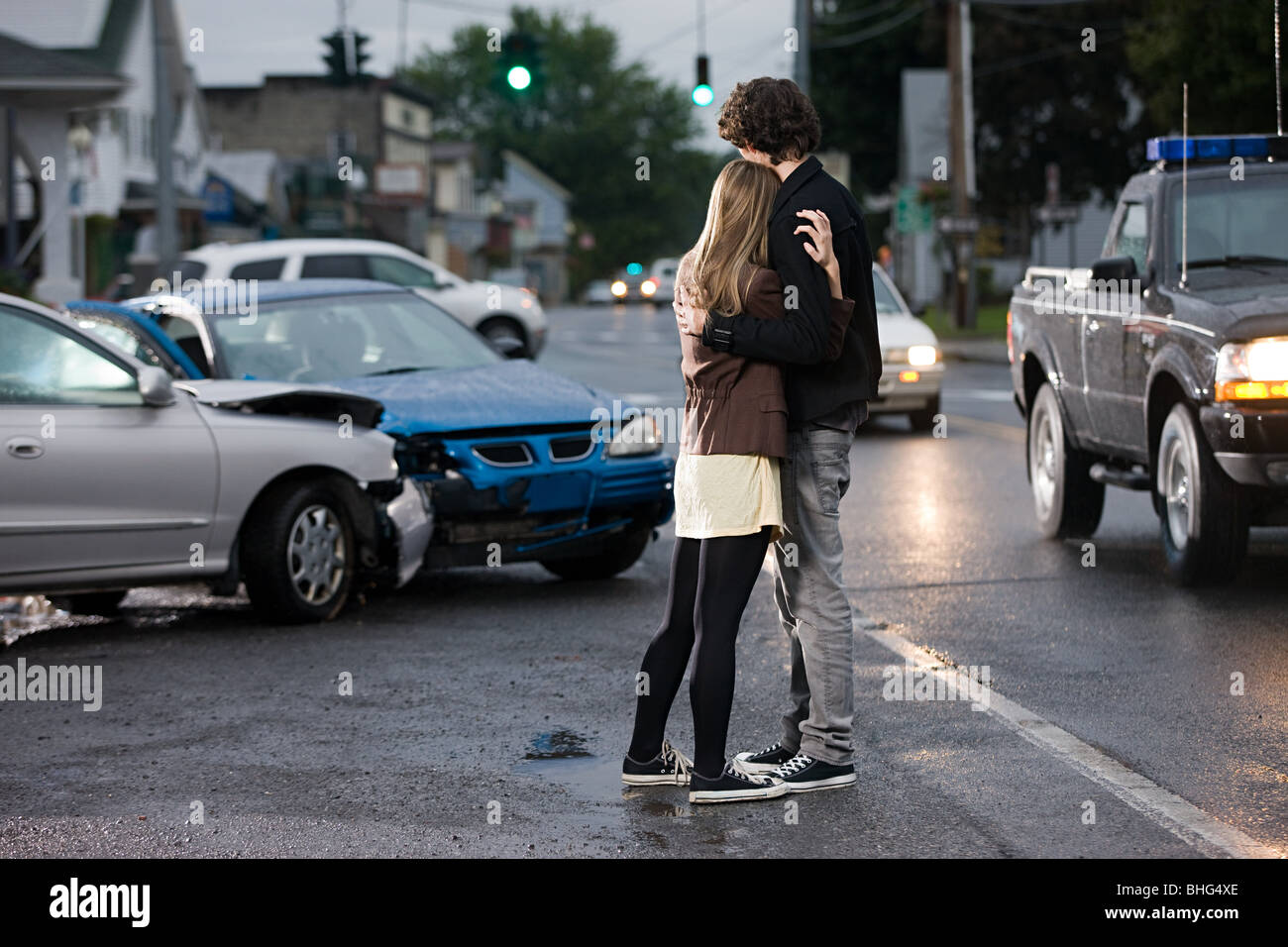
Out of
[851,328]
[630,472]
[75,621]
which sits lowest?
[75,621]

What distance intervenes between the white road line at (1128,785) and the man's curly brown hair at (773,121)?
2057mm

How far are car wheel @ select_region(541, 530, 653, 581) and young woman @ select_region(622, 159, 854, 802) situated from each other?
14.0ft

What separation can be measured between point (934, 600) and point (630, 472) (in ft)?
5.21

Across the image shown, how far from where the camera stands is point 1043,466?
1177cm

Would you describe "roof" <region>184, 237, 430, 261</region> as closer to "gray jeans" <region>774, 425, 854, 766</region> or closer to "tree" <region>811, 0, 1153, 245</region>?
"gray jeans" <region>774, 425, 854, 766</region>

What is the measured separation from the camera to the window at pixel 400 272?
76.0 ft

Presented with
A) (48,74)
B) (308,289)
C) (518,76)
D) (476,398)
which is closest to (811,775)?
(476,398)

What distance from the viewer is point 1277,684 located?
718 centimetres

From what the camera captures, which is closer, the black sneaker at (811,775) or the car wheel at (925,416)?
the black sneaker at (811,775)

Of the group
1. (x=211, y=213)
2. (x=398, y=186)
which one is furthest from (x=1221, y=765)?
(x=398, y=186)

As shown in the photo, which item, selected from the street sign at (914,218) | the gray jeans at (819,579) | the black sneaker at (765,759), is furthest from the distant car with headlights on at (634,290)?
the gray jeans at (819,579)

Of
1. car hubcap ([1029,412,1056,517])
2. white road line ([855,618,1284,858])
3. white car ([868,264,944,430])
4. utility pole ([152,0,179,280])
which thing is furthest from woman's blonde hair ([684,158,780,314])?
utility pole ([152,0,179,280])

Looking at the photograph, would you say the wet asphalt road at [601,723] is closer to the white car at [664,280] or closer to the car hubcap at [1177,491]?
the car hubcap at [1177,491]
